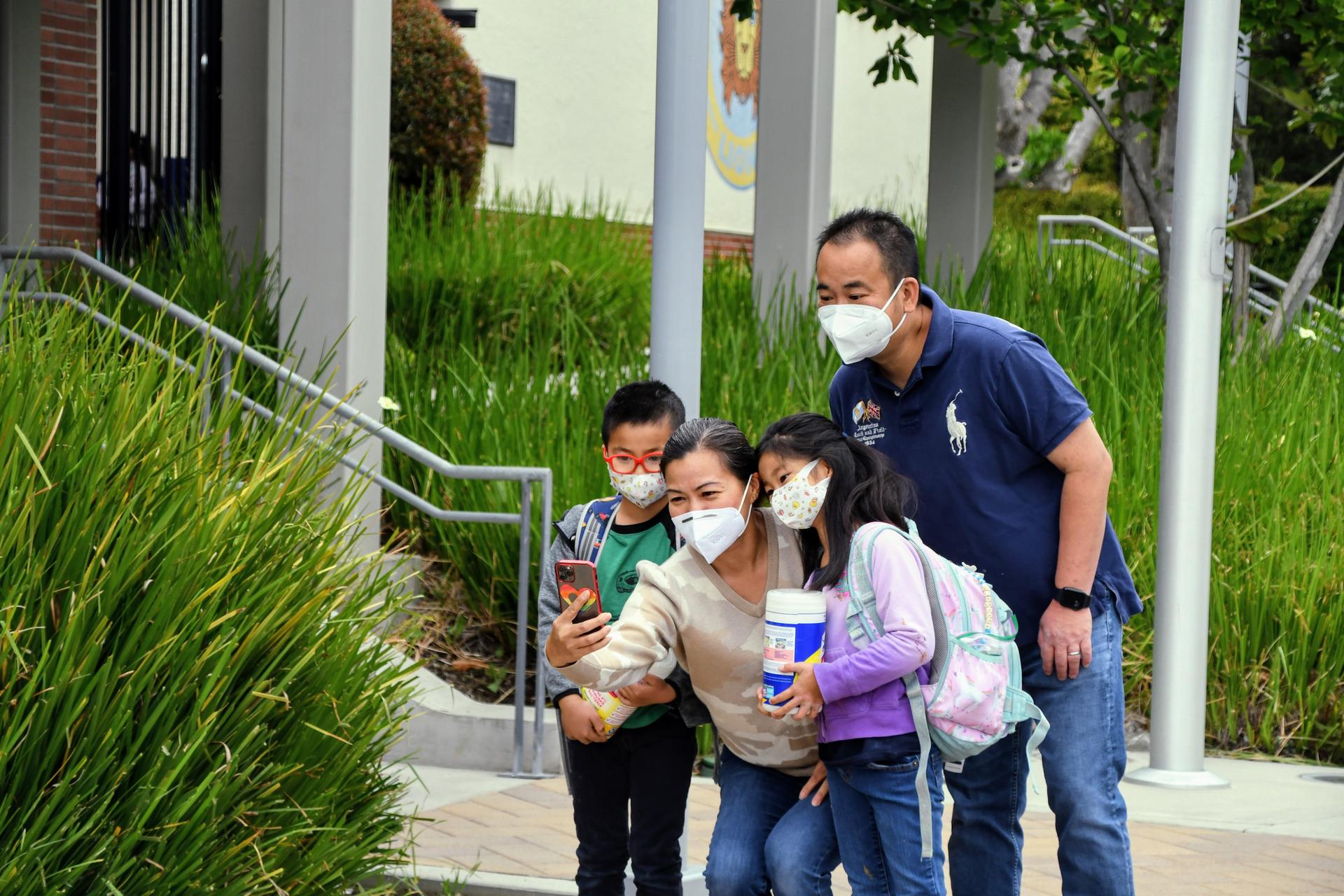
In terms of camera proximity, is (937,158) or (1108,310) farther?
(937,158)

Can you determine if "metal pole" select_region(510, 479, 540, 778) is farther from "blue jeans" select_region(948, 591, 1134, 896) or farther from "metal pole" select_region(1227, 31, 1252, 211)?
"metal pole" select_region(1227, 31, 1252, 211)

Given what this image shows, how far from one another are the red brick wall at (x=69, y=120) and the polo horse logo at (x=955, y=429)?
29.6 feet

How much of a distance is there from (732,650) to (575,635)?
1.27 ft

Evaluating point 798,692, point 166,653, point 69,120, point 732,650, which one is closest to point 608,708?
point 732,650

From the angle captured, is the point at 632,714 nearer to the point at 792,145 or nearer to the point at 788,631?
the point at 788,631

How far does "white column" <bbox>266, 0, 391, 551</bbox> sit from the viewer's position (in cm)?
722

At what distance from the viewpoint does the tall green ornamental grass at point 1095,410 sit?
22.9 ft

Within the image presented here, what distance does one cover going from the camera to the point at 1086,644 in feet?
11.8

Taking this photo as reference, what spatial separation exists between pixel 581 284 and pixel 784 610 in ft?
25.9

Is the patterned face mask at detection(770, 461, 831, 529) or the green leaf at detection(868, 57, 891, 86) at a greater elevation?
the green leaf at detection(868, 57, 891, 86)

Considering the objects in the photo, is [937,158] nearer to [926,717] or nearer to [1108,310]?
[1108,310]

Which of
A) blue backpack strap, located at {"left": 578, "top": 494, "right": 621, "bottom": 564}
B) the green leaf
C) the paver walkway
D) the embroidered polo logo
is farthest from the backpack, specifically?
the green leaf

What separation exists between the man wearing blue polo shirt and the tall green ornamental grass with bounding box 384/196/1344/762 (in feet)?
11.5

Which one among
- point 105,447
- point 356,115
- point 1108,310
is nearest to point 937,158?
point 1108,310
